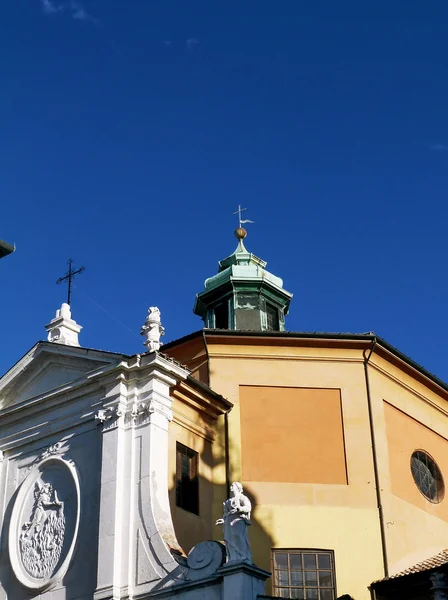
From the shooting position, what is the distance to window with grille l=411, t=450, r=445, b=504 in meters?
21.5

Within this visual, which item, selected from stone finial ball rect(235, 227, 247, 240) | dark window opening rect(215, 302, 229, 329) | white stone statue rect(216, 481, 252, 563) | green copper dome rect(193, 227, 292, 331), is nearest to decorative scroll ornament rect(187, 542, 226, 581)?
white stone statue rect(216, 481, 252, 563)

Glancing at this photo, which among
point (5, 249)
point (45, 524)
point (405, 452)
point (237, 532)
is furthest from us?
point (405, 452)

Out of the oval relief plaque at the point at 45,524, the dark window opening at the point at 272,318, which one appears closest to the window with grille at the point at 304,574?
the oval relief plaque at the point at 45,524

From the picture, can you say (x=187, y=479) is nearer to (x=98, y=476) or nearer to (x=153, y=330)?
(x=98, y=476)

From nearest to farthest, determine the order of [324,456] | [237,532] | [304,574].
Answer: [237,532] → [304,574] → [324,456]

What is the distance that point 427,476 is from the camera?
71.9 feet

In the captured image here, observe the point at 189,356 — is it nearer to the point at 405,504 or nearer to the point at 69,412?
the point at 69,412

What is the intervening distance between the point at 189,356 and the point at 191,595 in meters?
6.13

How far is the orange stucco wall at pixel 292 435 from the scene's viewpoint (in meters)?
20.0

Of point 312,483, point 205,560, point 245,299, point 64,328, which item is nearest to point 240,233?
A: point 245,299

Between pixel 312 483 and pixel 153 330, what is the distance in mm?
4218

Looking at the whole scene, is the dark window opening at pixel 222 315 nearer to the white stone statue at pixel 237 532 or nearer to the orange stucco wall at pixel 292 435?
the orange stucco wall at pixel 292 435

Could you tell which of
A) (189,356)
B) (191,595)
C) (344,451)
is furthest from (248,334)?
(191,595)

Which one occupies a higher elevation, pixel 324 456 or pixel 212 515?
pixel 324 456
